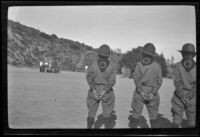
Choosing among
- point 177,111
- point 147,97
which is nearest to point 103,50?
point 147,97

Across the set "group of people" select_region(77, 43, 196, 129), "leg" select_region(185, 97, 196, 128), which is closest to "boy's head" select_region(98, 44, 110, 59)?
"group of people" select_region(77, 43, 196, 129)

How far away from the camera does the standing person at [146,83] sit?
3.25 meters

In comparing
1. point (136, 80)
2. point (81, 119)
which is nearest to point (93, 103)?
point (81, 119)

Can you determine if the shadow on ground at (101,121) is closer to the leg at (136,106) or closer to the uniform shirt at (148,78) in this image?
the leg at (136,106)

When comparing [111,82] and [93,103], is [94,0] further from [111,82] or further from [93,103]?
[93,103]

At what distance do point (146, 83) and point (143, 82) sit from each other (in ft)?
0.11

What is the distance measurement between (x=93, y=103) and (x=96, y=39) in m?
0.66

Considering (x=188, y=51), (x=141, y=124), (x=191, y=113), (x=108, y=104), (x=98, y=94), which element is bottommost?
(x=141, y=124)

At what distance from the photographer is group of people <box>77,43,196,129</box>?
325 centimetres

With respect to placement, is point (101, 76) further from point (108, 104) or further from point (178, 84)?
point (178, 84)

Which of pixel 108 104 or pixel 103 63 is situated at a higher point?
pixel 103 63

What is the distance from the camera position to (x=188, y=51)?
10.7ft

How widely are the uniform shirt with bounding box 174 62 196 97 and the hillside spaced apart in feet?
3.08

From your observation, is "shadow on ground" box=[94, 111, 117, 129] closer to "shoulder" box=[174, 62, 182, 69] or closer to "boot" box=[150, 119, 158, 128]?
→ "boot" box=[150, 119, 158, 128]
